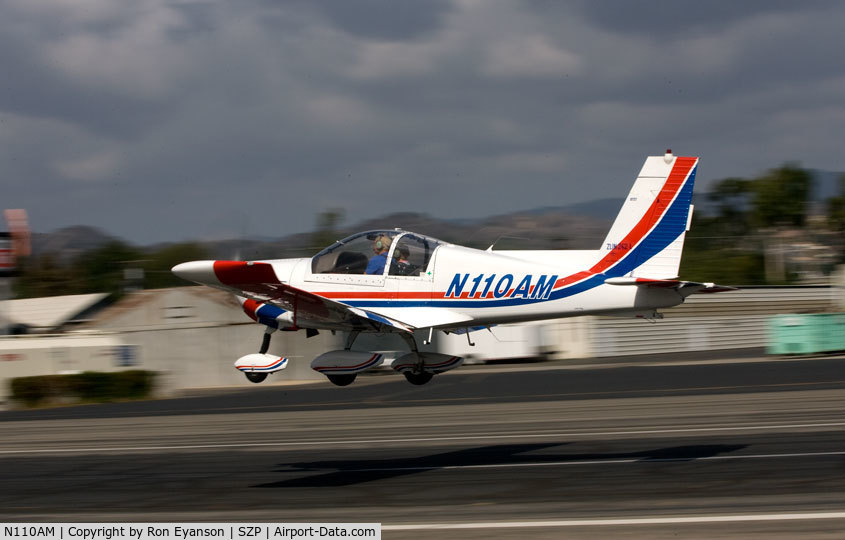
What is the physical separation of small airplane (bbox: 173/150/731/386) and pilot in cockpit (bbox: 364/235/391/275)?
0.6 inches

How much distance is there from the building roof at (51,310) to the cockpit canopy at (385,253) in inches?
1320

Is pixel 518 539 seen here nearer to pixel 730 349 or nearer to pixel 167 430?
pixel 167 430

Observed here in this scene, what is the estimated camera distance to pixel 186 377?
129ft

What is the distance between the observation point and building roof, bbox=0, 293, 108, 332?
1753 inches

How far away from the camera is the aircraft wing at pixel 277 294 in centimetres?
1230

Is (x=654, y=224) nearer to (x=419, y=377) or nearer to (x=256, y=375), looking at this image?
(x=419, y=377)

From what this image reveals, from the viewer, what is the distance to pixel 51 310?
152 feet

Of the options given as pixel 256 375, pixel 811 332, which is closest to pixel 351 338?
pixel 256 375

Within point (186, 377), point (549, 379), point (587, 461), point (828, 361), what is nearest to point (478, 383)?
point (549, 379)

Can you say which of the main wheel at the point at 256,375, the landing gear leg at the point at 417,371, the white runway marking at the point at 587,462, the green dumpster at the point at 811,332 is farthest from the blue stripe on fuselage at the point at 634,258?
the green dumpster at the point at 811,332

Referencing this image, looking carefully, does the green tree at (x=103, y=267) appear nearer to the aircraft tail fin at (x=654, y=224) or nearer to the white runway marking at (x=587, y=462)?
the white runway marking at (x=587, y=462)

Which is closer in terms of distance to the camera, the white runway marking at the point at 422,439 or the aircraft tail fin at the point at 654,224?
the aircraft tail fin at the point at 654,224
